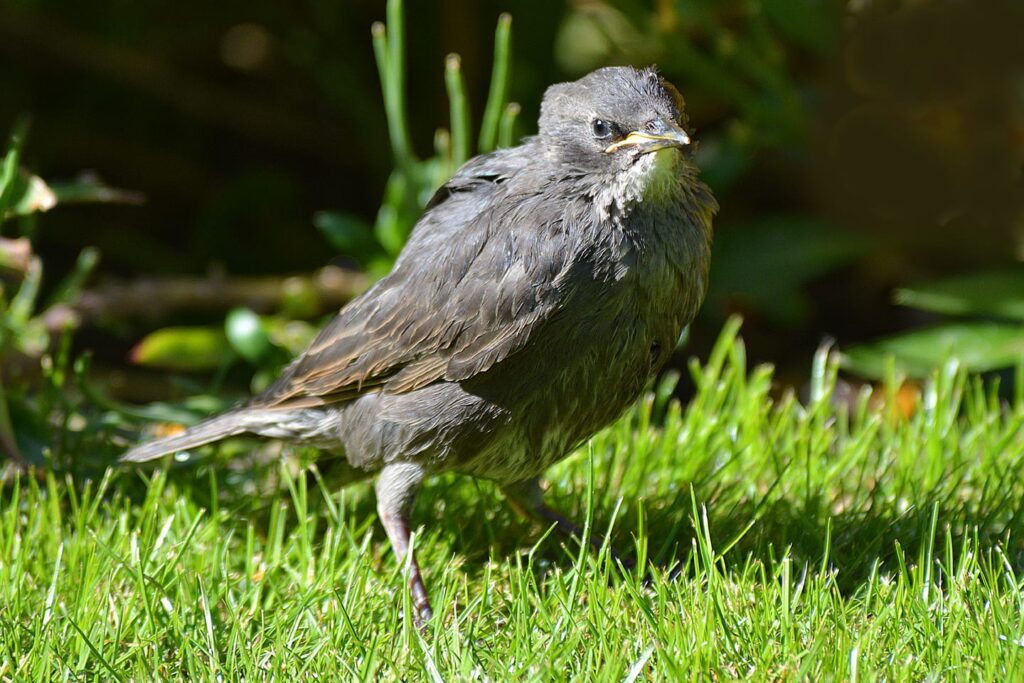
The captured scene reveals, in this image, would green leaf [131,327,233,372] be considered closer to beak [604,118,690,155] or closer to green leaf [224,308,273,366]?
green leaf [224,308,273,366]

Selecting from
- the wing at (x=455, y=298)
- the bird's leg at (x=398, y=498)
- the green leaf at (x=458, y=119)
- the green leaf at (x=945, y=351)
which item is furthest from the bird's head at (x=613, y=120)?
the green leaf at (x=945, y=351)

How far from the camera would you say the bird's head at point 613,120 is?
3.11 metres

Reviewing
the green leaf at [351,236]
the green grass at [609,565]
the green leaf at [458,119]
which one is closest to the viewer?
the green grass at [609,565]

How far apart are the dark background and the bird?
1.82m

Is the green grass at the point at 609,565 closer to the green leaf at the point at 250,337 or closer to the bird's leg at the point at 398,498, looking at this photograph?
the bird's leg at the point at 398,498

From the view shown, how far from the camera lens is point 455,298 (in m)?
3.30

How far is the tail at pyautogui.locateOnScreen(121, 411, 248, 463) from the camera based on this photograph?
3.74 m

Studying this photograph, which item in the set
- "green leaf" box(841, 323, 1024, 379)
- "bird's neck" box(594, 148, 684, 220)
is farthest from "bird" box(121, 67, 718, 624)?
"green leaf" box(841, 323, 1024, 379)

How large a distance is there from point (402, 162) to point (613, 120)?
69.1 inches

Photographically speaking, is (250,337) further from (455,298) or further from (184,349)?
(455,298)

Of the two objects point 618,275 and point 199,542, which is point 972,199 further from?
point 199,542

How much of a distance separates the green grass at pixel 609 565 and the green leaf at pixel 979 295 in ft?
1.23

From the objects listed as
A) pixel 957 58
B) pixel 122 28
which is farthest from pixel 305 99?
pixel 957 58

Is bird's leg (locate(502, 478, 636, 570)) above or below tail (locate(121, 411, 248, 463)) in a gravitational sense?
below
